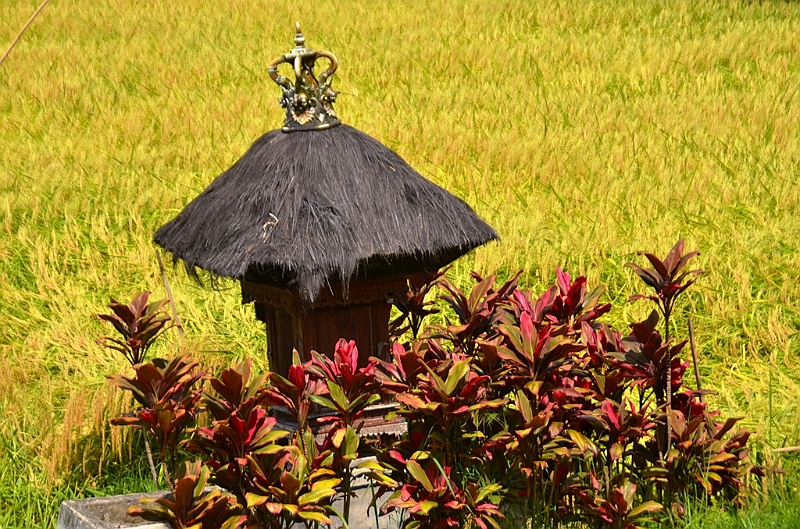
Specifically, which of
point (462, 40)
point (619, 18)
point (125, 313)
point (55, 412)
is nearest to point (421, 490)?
point (125, 313)

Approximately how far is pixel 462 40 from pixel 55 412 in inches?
239

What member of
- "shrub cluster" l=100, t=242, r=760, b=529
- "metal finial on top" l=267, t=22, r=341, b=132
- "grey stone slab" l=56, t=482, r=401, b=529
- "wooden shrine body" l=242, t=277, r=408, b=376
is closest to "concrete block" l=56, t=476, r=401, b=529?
"grey stone slab" l=56, t=482, r=401, b=529

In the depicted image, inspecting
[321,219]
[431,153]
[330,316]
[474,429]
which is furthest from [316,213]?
[431,153]

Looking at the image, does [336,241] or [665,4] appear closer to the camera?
[336,241]

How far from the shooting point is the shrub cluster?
2.05 meters

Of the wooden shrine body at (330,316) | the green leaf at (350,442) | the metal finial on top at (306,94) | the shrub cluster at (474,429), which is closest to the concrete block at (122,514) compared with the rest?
the shrub cluster at (474,429)

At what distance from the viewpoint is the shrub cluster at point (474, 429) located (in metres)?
2.05

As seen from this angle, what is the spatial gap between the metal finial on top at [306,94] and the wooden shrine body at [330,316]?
15.8 inches

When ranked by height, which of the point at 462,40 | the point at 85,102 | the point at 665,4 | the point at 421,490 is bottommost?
the point at 421,490

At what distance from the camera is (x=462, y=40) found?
28.4 ft

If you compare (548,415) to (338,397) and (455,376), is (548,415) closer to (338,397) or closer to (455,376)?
(455,376)

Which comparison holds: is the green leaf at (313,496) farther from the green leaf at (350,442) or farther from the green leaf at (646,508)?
the green leaf at (646,508)

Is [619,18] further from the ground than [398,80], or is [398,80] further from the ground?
[619,18]

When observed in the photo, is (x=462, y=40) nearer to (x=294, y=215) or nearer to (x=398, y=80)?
(x=398, y=80)
